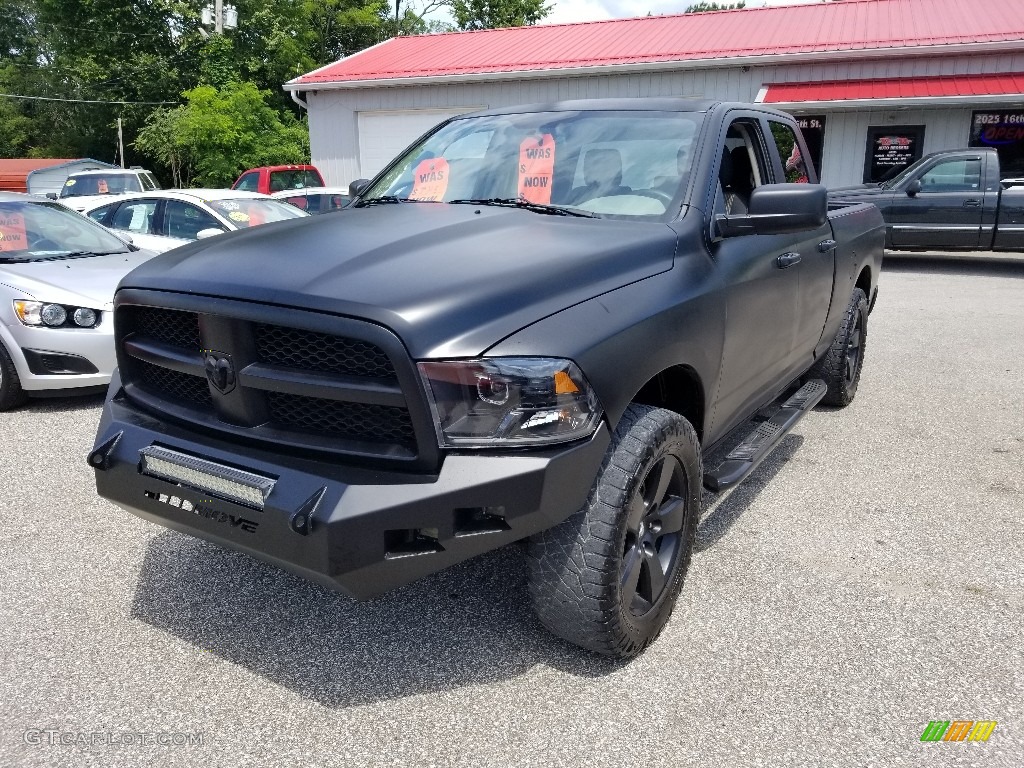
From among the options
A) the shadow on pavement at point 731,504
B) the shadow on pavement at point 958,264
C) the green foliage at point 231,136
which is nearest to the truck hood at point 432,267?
the shadow on pavement at point 731,504

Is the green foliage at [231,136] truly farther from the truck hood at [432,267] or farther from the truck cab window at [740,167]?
the truck hood at [432,267]

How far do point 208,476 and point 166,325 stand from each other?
615 mm

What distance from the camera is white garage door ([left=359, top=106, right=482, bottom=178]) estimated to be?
21.0 metres

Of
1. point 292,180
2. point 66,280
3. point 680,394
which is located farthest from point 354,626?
point 292,180

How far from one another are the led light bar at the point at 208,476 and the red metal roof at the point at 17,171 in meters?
28.9

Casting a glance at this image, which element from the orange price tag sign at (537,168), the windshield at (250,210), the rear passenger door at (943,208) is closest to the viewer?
the orange price tag sign at (537,168)

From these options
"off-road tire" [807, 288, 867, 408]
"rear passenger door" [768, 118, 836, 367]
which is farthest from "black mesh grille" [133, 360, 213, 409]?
"off-road tire" [807, 288, 867, 408]

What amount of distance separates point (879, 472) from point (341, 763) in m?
3.39

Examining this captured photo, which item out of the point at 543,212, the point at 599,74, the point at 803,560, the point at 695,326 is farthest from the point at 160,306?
the point at 599,74

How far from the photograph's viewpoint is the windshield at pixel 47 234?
618 cm

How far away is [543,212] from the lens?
10.7ft

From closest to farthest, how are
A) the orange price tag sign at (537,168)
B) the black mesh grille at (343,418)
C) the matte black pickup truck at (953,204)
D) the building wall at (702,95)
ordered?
the black mesh grille at (343,418), the orange price tag sign at (537,168), the matte black pickup truck at (953,204), the building wall at (702,95)

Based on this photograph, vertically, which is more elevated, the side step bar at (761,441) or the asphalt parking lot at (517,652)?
the side step bar at (761,441)

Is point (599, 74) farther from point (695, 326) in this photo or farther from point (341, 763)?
point (341, 763)
